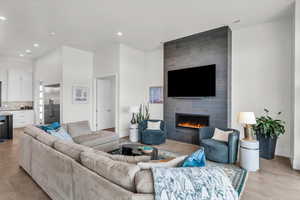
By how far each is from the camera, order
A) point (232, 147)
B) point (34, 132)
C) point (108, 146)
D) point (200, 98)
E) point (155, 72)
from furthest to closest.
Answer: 1. point (155, 72)
2. point (200, 98)
3. point (108, 146)
4. point (232, 147)
5. point (34, 132)

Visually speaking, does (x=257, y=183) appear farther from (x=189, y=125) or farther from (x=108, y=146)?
(x=108, y=146)

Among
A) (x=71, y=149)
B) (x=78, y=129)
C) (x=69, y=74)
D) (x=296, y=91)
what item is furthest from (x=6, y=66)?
(x=296, y=91)

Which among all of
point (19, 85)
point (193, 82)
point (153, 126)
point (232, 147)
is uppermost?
point (19, 85)

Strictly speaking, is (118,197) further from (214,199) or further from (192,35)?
(192,35)

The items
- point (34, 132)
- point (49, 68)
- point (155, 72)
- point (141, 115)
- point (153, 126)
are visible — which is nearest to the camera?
point (34, 132)

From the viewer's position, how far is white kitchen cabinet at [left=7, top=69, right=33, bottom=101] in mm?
7016

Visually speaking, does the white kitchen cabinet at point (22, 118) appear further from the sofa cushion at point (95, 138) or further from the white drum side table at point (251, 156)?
the white drum side table at point (251, 156)

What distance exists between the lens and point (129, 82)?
564 cm

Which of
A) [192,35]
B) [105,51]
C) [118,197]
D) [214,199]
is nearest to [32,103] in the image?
[105,51]

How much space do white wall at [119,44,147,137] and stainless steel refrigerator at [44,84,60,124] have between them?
8.13 ft

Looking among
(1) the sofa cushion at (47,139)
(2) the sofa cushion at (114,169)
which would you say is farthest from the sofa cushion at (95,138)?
(2) the sofa cushion at (114,169)

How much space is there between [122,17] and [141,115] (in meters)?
3.13

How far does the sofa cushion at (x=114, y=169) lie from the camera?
1248 millimetres

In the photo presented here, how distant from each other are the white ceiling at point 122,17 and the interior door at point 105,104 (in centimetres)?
196
